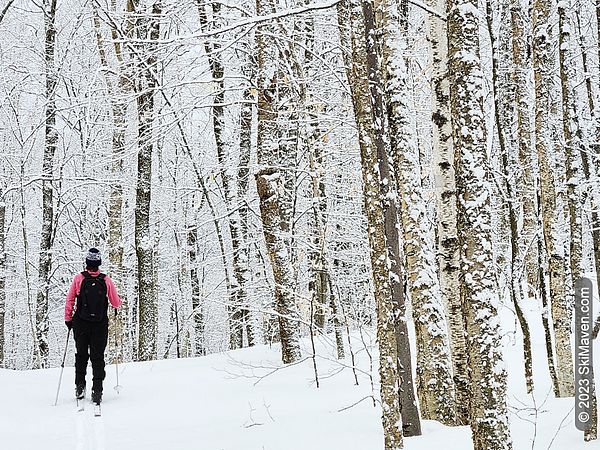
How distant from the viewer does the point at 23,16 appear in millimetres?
18828

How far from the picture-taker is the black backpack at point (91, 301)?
8.62 meters

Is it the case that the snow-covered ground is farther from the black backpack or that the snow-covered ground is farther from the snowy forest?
the black backpack

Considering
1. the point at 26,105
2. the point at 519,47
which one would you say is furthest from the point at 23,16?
the point at 519,47

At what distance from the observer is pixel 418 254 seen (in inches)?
243

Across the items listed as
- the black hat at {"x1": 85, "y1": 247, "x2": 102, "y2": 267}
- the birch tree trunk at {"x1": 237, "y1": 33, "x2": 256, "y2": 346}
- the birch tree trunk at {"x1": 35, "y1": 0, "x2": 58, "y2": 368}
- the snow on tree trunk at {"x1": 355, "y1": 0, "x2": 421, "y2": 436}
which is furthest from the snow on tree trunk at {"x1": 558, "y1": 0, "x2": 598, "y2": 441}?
the birch tree trunk at {"x1": 35, "y1": 0, "x2": 58, "y2": 368}

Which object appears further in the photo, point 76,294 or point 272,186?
point 272,186

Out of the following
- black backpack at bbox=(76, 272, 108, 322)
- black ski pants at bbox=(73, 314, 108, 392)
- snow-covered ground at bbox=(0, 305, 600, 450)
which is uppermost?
black backpack at bbox=(76, 272, 108, 322)

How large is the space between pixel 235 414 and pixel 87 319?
8.20 feet

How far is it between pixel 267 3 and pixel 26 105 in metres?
14.7

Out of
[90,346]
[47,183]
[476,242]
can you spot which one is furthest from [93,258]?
[47,183]

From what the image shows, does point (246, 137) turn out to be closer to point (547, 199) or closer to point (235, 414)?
point (235, 414)

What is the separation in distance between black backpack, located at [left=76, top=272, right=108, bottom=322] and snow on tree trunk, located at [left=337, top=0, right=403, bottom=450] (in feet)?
16.1

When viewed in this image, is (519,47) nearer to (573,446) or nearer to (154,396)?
(573,446)

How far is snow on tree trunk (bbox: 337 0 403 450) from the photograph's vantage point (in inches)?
197
